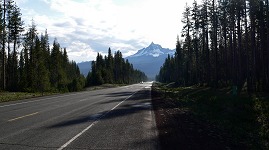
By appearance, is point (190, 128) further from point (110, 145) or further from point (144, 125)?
point (110, 145)

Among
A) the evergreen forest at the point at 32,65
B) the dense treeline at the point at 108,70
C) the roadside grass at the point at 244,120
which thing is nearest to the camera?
the roadside grass at the point at 244,120

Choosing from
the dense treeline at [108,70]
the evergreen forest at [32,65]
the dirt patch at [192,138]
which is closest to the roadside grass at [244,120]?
the dirt patch at [192,138]

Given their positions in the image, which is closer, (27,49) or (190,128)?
(190,128)

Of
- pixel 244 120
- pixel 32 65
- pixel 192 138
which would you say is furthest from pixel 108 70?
pixel 192 138

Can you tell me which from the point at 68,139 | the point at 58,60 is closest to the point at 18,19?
the point at 58,60

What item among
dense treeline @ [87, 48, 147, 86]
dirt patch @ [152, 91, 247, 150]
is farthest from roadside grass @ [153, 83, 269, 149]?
dense treeline @ [87, 48, 147, 86]

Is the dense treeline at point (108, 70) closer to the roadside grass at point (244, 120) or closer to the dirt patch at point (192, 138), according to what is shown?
the roadside grass at point (244, 120)

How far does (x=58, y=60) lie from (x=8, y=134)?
8340cm

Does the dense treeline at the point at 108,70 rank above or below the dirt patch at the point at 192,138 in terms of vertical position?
above

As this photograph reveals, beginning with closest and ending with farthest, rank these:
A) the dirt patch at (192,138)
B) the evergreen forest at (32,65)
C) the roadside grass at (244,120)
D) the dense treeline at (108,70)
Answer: the dirt patch at (192,138) → the roadside grass at (244,120) → the evergreen forest at (32,65) → the dense treeline at (108,70)

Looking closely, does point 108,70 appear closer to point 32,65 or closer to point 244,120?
point 32,65

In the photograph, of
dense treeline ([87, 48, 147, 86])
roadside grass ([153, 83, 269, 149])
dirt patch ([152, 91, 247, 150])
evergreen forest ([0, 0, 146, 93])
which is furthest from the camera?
dense treeline ([87, 48, 147, 86])

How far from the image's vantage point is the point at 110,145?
27.1 ft

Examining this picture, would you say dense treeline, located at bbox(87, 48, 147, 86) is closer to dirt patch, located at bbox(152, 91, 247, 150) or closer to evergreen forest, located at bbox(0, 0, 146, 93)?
evergreen forest, located at bbox(0, 0, 146, 93)
